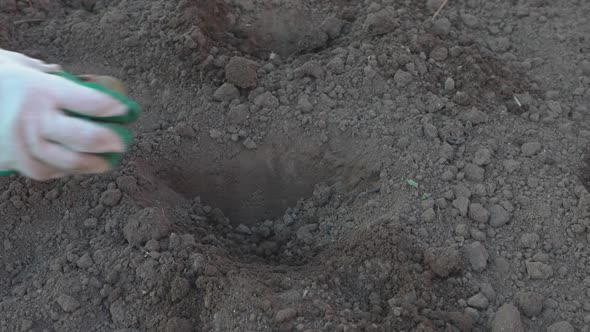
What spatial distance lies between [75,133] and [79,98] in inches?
3.5

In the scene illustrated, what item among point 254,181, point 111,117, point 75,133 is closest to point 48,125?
point 75,133

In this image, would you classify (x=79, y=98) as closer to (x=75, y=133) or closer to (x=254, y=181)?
(x=75, y=133)

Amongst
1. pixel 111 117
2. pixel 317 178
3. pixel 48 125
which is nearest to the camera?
pixel 48 125

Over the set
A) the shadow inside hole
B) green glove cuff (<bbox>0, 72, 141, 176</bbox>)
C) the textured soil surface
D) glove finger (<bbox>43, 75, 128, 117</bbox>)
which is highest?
glove finger (<bbox>43, 75, 128, 117</bbox>)

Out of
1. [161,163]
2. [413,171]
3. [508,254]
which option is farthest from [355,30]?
[508,254]

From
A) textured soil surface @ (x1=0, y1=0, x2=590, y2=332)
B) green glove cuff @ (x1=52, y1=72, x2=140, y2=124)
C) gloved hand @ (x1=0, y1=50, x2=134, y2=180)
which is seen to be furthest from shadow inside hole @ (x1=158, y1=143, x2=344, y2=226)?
gloved hand @ (x1=0, y1=50, x2=134, y2=180)

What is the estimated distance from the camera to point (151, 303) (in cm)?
202

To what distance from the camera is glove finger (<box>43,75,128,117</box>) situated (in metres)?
1.58

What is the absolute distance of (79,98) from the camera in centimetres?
160

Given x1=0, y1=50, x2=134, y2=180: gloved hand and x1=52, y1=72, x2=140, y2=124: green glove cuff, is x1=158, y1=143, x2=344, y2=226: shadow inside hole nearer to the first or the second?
x1=52, y1=72, x2=140, y2=124: green glove cuff

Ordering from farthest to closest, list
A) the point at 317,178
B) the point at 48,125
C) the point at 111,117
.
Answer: the point at 317,178 → the point at 111,117 → the point at 48,125

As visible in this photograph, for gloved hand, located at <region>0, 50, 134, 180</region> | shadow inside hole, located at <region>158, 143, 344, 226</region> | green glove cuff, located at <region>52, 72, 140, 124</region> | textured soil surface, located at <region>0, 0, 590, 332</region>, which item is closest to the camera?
gloved hand, located at <region>0, 50, 134, 180</region>

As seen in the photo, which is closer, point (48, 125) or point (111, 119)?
point (48, 125)

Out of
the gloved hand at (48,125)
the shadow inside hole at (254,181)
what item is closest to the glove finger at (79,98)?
the gloved hand at (48,125)
